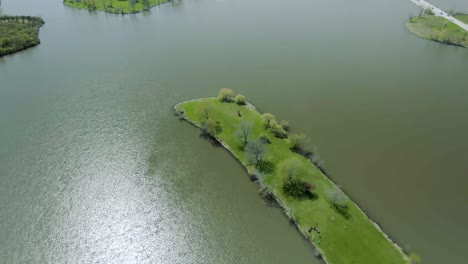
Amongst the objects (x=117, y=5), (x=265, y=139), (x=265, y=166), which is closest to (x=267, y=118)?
(x=265, y=139)

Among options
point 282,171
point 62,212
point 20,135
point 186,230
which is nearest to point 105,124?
point 20,135

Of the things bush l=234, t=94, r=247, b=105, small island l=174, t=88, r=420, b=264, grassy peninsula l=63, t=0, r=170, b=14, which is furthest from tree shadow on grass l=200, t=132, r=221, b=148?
grassy peninsula l=63, t=0, r=170, b=14

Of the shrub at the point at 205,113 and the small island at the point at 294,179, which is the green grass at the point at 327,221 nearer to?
the small island at the point at 294,179

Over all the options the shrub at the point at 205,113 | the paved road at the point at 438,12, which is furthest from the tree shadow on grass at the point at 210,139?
the paved road at the point at 438,12

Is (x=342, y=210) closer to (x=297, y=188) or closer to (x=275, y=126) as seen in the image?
(x=297, y=188)

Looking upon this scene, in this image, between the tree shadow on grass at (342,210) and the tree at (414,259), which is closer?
the tree at (414,259)

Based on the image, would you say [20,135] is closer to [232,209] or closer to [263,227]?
[232,209]
